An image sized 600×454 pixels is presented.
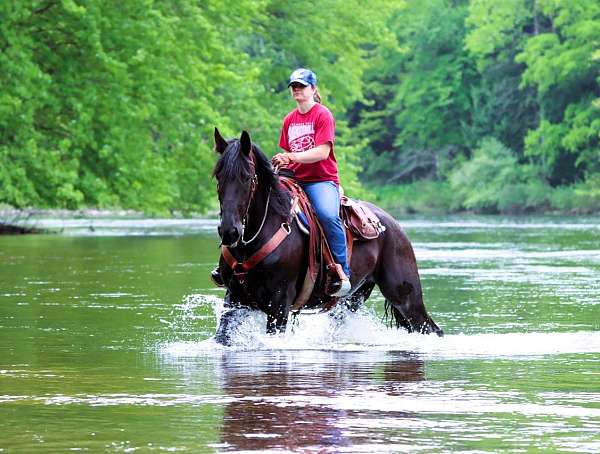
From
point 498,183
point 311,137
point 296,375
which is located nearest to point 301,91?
point 311,137

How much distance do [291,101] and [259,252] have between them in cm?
4671

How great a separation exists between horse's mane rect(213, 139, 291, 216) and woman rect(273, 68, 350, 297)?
0.35 m

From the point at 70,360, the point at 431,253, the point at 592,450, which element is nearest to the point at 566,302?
the point at 70,360

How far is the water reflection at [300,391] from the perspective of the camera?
8359mm

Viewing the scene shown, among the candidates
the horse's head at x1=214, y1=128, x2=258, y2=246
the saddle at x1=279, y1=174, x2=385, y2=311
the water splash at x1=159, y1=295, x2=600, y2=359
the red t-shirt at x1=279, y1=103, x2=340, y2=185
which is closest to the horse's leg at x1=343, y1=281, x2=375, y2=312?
the water splash at x1=159, y1=295, x2=600, y2=359

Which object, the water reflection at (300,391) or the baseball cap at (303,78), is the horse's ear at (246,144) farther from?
the water reflection at (300,391)

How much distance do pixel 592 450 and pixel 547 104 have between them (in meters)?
73.4

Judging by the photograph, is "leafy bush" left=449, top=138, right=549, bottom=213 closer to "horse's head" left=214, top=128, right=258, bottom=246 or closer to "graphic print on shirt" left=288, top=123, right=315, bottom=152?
"graphic print on shirt" left=288, top=123, right=315, bottom=152

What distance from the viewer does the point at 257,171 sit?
12500mm

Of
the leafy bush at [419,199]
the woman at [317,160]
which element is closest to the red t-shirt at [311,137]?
the woman at [317,160]

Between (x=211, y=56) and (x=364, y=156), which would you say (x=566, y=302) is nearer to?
(x=211, y=56)

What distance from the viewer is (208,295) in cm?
1984

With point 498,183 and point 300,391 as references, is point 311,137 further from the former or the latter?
point 498,183

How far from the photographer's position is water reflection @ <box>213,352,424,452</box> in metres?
8.36
